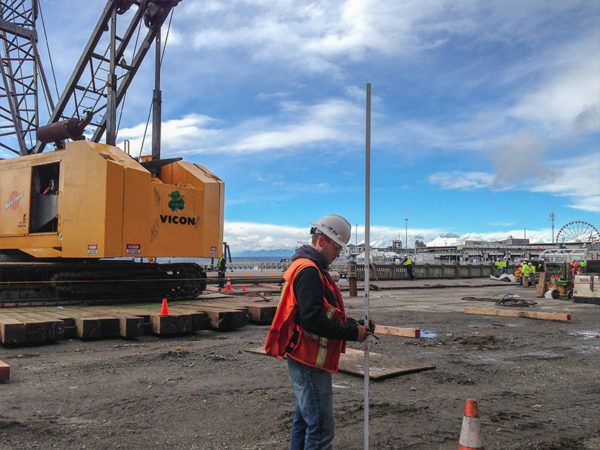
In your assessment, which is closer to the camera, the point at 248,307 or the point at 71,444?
the point at 71,444

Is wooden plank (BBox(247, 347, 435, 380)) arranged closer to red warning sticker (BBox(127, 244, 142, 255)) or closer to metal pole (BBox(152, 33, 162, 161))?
red warning sticker (BBox(127, 244, 142, 255))

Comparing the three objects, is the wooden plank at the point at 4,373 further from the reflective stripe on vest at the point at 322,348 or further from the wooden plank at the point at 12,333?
the reflective stripe on vest at the point at 322,348

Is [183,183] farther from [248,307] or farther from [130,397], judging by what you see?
[130,397]

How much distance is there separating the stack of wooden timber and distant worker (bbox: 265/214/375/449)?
251 inches

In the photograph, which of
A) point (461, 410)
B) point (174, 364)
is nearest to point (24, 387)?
point (174, 364)

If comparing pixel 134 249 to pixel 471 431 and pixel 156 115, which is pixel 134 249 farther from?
pixel 471 431

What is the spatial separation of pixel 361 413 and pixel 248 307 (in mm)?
6900

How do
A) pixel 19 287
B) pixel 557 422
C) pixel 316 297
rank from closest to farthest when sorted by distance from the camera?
1. pixel 316 297
2. pixel 557 422
3. pixel 19 287

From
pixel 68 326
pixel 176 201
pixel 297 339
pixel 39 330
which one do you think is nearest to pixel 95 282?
pixel 176 201

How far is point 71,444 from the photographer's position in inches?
172

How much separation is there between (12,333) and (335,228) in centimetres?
675

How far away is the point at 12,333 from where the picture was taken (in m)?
8.06

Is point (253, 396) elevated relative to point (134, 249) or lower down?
lower down

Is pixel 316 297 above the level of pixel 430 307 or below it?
above
